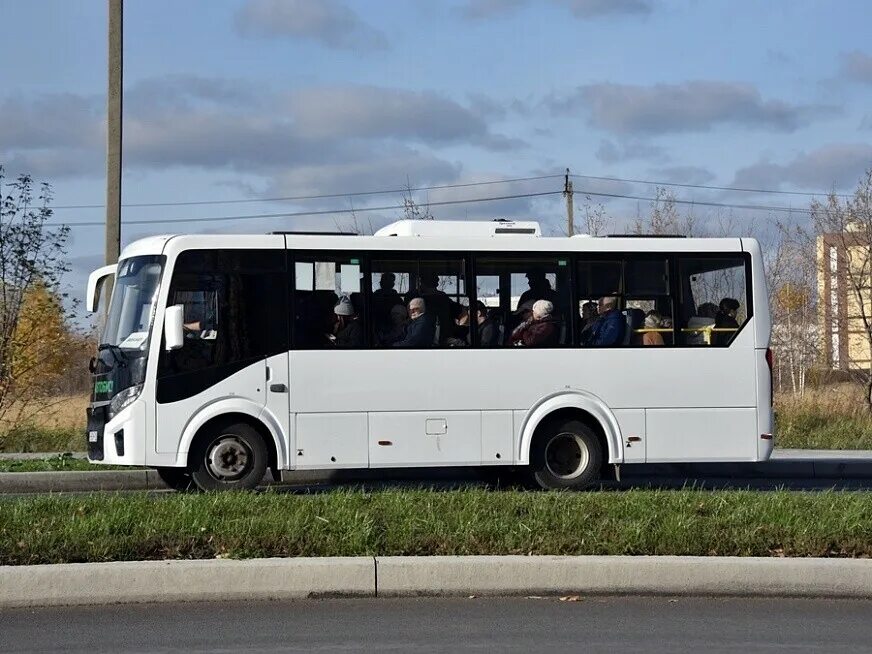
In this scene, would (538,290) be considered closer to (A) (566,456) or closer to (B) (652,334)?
(B) (652,334)

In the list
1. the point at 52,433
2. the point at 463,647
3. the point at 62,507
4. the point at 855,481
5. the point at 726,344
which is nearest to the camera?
the point at 463,647

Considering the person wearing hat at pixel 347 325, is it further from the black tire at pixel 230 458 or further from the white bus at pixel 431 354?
the black tire at pixel 230 458

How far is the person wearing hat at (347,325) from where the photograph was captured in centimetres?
1423

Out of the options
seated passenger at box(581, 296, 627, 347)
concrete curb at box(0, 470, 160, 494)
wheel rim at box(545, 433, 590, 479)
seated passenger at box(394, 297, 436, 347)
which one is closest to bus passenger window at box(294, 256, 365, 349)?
seated passenger at box(394, 297, 436, 347)

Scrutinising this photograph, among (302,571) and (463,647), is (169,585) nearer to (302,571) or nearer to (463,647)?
(302,571)

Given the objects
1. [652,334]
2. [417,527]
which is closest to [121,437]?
[417,527]

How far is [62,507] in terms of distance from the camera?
10.0m

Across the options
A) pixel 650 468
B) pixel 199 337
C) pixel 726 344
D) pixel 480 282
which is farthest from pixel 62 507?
pixel 650 468

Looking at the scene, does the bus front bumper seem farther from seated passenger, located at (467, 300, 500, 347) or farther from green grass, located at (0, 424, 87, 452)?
green grass, located at (0, 424, 87, 452)

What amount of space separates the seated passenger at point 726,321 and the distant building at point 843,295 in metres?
16.2

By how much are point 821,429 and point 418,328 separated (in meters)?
11.7

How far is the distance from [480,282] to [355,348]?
1.57m

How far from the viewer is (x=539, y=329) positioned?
14672mm

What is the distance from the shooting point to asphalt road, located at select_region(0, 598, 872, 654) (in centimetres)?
679
